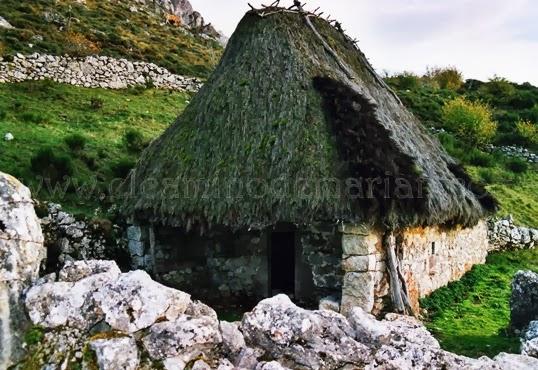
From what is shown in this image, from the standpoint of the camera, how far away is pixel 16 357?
4449 mm

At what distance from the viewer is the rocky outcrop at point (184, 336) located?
441 cm

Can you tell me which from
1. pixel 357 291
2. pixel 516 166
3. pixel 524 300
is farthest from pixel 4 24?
pixel 524 300

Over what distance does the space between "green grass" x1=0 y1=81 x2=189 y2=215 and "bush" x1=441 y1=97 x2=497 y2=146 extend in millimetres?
11879

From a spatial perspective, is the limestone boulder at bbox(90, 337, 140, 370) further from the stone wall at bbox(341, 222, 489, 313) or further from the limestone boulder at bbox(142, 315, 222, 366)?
the stone wall at bbox(341, 222, 489, 313)

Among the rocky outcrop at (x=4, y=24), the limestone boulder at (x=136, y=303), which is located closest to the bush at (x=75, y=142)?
the limestone boulder at (x=136, y=303)

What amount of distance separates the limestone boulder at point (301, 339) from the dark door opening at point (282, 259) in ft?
25.0

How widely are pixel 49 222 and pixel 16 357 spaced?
7.81 meters

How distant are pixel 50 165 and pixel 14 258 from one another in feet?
30.6

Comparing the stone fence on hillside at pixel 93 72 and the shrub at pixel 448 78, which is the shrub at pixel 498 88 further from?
the stone fence on hillside at pixel 93 72

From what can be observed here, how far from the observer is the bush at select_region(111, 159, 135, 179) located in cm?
1456

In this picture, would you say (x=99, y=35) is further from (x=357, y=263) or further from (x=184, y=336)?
(x=184, y=336)

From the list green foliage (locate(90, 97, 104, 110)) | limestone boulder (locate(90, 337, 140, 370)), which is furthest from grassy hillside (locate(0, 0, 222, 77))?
limestone boulder (locate(90, 337, 140, 370))

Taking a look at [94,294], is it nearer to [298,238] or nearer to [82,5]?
[298,238]

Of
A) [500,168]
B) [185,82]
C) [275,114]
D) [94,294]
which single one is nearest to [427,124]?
[500,168]
